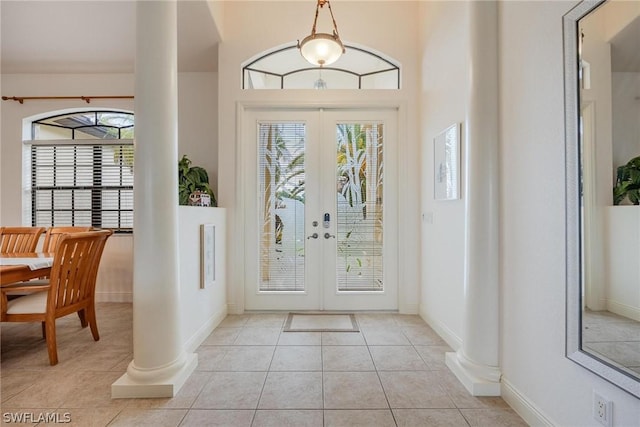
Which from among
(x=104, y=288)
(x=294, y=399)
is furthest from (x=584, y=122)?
(x=104, y=288)

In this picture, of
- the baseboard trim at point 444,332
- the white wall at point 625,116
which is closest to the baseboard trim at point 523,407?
the baseboard trim at point 444,332

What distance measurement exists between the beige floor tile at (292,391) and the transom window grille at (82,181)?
10.5 ft

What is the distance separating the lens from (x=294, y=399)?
1891 millimetres

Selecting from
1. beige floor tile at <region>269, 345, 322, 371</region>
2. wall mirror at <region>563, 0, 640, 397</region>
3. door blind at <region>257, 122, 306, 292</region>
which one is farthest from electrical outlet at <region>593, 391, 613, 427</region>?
door blind at <region>257, 122, 306, 292</region>

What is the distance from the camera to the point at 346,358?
243 centimetres

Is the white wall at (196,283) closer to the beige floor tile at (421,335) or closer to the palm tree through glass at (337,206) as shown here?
the palm tree through glass at (337,206)

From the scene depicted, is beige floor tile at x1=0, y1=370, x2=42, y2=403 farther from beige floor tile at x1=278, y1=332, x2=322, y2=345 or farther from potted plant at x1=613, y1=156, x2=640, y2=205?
potted plant at x1=613, y1=156, x2=640, y2=205

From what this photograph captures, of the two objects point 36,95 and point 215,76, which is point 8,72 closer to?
point 36,95

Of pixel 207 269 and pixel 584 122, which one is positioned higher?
pixel 584 122

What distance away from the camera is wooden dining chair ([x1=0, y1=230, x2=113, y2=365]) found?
228 centimetres

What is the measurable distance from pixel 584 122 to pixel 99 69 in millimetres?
5078

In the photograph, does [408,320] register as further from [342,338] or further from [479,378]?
[479,378]

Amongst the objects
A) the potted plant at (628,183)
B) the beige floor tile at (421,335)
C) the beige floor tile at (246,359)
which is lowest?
the beige floor tile at (421,335)

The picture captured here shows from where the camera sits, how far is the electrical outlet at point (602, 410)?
1234 millimetres
